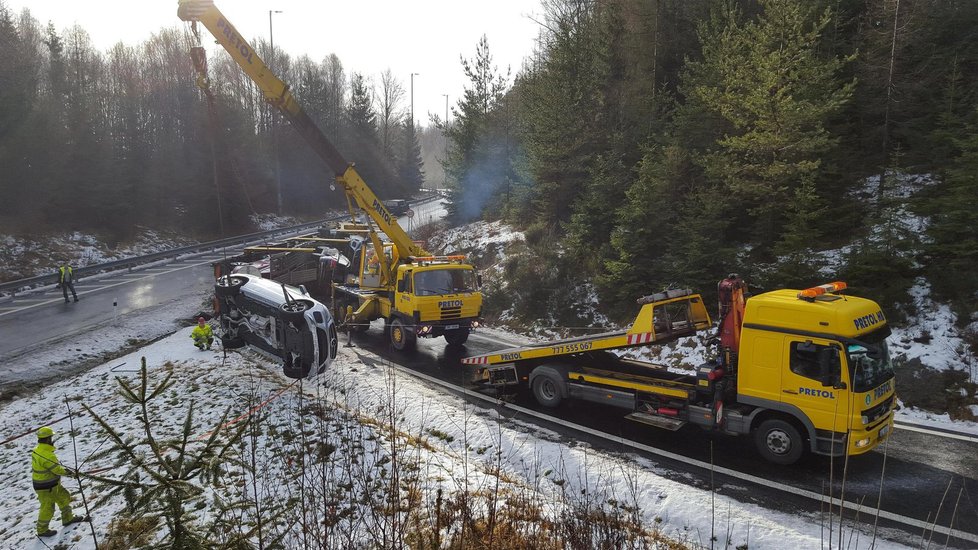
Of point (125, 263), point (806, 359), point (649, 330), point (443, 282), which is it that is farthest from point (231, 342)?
point (125, 263)

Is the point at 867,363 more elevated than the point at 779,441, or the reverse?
the point at 867,363

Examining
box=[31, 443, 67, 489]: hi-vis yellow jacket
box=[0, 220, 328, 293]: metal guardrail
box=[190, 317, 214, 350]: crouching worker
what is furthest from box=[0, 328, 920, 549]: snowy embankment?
box=[0, 220, 328, 293]: metal guardrail

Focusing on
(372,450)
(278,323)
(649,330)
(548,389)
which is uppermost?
(649,330)

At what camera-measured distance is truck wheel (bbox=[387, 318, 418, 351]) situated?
15453 mm

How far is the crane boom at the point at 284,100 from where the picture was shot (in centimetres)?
1340

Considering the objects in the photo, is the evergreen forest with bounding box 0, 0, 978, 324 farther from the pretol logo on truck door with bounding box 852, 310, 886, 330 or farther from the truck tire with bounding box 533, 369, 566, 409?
the truck tire with bounding box 533, 369, 566, 409

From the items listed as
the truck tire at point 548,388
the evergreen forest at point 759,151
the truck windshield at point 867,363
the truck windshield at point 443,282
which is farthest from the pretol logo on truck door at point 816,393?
the truck windshield at point 443,282

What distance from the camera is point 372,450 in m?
8.56

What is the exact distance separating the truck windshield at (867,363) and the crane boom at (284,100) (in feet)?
43.1

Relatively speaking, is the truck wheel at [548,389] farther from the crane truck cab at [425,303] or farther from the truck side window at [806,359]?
the crane truck cab at [425,303]

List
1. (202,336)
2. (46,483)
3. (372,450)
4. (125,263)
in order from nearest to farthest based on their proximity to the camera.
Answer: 1. (46,483)
2. (372,450)
3. (202,336)
4. (125,263)

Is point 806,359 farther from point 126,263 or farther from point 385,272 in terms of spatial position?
point 126,263

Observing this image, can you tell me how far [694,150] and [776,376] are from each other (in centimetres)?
961

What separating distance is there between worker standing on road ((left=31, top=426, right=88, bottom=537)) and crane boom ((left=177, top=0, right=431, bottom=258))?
9.97 meters
